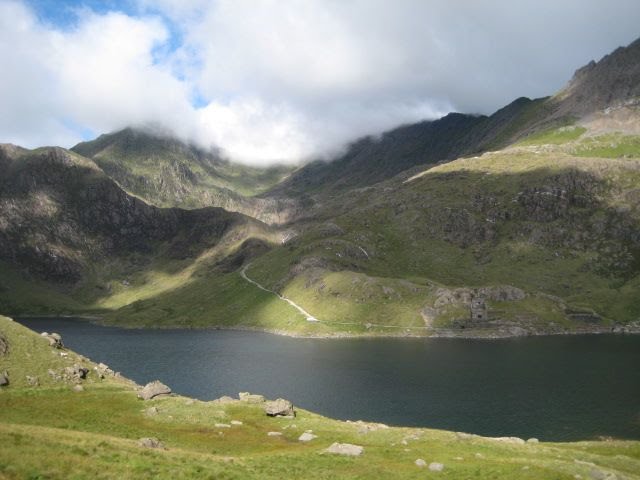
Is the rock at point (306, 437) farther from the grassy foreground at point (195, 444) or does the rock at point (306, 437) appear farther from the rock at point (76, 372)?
the rock at point (76, 372)

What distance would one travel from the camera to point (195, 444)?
187 feet

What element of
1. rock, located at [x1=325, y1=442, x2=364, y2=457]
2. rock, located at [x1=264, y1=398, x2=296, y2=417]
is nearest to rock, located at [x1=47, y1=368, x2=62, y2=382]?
rock, located at [x1=264, y1=398, x2=296, y2=417]

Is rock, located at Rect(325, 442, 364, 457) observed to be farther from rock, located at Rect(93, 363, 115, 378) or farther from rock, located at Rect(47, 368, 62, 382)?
rock, located at Rect(93, 363, 115, 378)

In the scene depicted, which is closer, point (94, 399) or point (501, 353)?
point (94, 399)

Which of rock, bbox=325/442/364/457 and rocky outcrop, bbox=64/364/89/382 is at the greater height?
rocky outcrop, bbox=64/364/89/382

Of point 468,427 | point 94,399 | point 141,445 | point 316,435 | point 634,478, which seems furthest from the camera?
point 468,427

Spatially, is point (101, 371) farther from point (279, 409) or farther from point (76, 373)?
point (279, 409)

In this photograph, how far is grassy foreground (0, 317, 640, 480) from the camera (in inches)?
1396

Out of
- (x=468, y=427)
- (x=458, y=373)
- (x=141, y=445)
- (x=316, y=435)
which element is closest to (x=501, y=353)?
(x=458, y=373)

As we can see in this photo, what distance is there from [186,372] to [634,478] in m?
154

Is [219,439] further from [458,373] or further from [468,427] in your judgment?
[458,373]

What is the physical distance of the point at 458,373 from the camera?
164 metres

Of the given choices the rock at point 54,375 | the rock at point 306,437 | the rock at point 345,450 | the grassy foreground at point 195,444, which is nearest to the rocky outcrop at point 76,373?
the rock at point 54,375

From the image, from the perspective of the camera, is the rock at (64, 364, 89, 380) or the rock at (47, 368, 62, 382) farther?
the rock at (64, 364, 89, 380)
